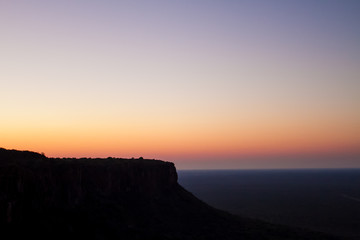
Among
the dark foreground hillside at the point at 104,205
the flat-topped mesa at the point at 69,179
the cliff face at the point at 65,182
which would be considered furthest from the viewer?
the flat-topped mesa at the point at 69,179

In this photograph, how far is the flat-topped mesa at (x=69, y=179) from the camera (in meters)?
41.9

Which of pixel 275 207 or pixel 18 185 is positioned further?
pixel 275 207

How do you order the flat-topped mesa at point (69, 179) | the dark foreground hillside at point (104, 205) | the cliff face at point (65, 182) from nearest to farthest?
the cliff face at point (65, 182) → the dark foreground hillside at point (104, 205) → the flat-topped mesa at point (69, 179)

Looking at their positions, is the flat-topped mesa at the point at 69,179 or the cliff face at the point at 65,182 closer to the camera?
the cliff face at the point at 65,182

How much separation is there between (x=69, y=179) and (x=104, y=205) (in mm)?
7350

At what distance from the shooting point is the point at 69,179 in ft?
172

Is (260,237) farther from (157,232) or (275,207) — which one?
(275,207)

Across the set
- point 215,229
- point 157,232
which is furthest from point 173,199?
point 157,232

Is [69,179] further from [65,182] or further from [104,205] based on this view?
[104,205]

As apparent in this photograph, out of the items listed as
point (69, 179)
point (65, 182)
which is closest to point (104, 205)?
point (69, 179)

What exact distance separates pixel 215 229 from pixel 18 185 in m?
34.9

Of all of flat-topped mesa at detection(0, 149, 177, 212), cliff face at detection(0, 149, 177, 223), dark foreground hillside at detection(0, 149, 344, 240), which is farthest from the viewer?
flat-topped mesa at detection(0, 149, 177, 212)

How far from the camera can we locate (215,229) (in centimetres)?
6588

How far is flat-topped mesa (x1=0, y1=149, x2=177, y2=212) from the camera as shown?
137ft
